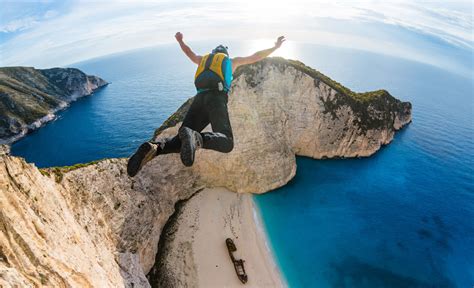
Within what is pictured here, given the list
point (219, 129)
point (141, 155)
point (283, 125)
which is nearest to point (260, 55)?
point (219, 129)

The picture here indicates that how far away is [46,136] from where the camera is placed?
5447 centimetres

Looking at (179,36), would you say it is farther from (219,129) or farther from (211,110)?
(219,129)

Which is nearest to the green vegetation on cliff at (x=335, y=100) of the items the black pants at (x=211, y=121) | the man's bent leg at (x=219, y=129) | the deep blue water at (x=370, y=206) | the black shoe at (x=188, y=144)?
the deep blue water at (x=370, y=206)

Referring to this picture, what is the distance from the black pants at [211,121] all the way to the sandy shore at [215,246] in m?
15.0

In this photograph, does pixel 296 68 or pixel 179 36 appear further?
pixel 296 68

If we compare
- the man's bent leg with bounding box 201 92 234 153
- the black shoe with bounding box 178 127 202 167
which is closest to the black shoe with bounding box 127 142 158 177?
the black shoe with bounding box 178 127 202 167

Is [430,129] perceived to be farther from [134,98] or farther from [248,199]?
[134,98]

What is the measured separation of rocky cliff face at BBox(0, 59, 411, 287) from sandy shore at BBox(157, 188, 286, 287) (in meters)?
1.65

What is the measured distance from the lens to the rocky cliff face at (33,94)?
182ft

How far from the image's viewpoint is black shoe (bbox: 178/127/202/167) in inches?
201

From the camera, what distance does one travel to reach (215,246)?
20000 mm

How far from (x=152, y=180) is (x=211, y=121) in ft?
54.6

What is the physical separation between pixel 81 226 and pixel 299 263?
1580 centimetres

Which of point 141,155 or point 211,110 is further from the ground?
point 211,110
